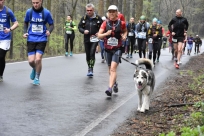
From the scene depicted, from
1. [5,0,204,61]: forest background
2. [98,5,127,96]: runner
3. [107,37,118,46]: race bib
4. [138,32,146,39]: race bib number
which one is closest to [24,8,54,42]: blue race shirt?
[98,5,127,96]: runner

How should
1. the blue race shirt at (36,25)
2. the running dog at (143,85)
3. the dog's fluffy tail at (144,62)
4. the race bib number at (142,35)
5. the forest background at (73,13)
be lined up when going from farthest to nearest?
1. the forest background at (73,13)
2. the race bib number at (142,35)
3. the blue race shirt at (36,25)
4. the dog's fluffy tail at (144,62)
5. the running dog at (143,85)

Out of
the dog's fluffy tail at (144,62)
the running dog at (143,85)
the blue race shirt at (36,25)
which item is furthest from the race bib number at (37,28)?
the running dog at (143,85)

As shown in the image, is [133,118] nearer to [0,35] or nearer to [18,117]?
[18,117]

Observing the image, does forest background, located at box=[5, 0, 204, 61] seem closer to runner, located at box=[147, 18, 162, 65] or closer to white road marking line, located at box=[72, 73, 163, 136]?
runner, located at box=[147, 18, 162, 65]

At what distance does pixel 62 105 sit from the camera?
6.76 metres

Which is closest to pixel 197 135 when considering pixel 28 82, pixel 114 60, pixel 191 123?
pixel 191 123

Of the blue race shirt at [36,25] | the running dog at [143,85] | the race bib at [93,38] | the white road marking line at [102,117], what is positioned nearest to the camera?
the white road marking line at [102,117]

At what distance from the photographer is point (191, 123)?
5.14 metres

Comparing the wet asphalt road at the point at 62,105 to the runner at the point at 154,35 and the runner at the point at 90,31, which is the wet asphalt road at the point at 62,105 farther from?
the runner at the point at 154,35

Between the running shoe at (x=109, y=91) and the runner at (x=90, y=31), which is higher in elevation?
the runner at (x=90, y=31)

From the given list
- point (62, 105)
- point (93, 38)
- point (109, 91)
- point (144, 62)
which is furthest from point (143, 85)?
point (93, 38)

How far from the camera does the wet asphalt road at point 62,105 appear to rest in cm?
521

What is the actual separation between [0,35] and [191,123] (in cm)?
568

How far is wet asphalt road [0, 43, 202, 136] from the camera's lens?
521 centimetres
